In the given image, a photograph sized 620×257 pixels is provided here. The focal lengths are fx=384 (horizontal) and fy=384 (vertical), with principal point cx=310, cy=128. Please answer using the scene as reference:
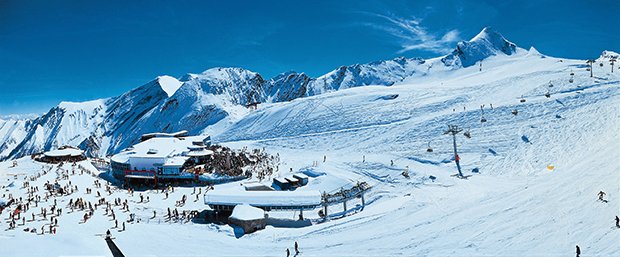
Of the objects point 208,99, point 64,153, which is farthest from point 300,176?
point 208,99

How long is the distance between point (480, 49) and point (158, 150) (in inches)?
5504

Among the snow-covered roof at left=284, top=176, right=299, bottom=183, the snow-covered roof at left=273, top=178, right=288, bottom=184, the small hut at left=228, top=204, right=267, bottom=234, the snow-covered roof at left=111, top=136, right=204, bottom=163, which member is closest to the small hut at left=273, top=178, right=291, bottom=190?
the snow-covered roof at left=273, top=178, right=288, bottom=184

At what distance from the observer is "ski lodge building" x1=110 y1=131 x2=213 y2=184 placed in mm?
44469

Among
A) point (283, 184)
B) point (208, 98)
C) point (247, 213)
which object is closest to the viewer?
point (247, 213)

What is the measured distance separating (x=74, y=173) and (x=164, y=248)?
98.4 ft

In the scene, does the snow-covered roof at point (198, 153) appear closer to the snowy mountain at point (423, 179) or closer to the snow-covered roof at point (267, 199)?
the snowy mountain at point (423, 179)

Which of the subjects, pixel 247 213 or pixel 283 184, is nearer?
pixel 247 213

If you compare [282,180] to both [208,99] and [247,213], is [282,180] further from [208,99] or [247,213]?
[208,99]

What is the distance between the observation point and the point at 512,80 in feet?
220

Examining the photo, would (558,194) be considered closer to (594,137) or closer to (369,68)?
(594,137)

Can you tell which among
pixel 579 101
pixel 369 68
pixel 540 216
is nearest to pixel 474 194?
pixel 540 216

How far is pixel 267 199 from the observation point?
102 feet

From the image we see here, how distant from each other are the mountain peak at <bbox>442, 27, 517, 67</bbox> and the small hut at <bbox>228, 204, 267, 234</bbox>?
13636cm

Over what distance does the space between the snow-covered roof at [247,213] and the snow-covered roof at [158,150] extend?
2251 cm
